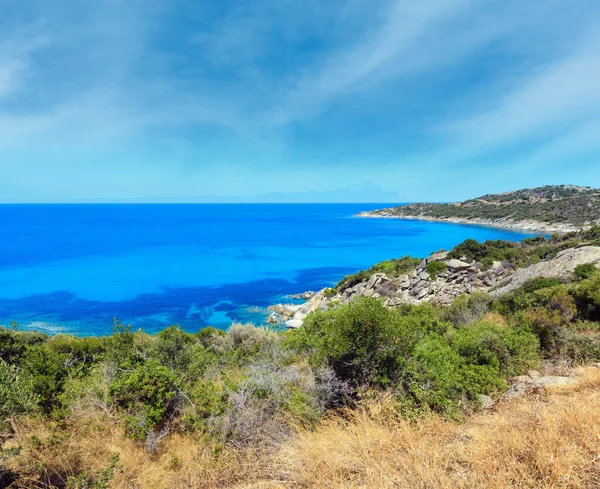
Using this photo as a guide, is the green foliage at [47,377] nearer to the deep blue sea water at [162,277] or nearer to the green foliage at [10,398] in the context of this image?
the green foliage at [10,398]

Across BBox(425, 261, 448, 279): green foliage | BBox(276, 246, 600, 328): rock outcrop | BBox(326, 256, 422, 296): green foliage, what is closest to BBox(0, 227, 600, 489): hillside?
BBox(276, 246, 600, 328): rock outcrop

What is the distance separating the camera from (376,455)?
160 inches

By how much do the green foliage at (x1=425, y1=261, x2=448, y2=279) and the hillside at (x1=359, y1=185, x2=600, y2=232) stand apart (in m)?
74.1

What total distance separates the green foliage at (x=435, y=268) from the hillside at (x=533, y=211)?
7415cm

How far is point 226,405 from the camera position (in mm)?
5977

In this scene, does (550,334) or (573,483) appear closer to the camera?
(573,483)

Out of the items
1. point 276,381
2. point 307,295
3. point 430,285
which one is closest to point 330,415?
point 276,381

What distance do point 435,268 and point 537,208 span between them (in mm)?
107267

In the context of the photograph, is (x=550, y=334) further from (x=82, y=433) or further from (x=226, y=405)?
(x=82, y=433)

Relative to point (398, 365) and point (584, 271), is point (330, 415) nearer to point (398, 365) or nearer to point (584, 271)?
point (398, 365)

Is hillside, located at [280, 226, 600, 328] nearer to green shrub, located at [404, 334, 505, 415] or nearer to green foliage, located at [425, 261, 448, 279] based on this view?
green foliage, located at [425, 261, 448, 279]

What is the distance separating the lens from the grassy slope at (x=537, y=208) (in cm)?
9094

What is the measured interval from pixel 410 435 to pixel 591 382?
15.6ft

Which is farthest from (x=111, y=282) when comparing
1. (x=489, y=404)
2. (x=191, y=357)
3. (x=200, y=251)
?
(x=489, y=404)
